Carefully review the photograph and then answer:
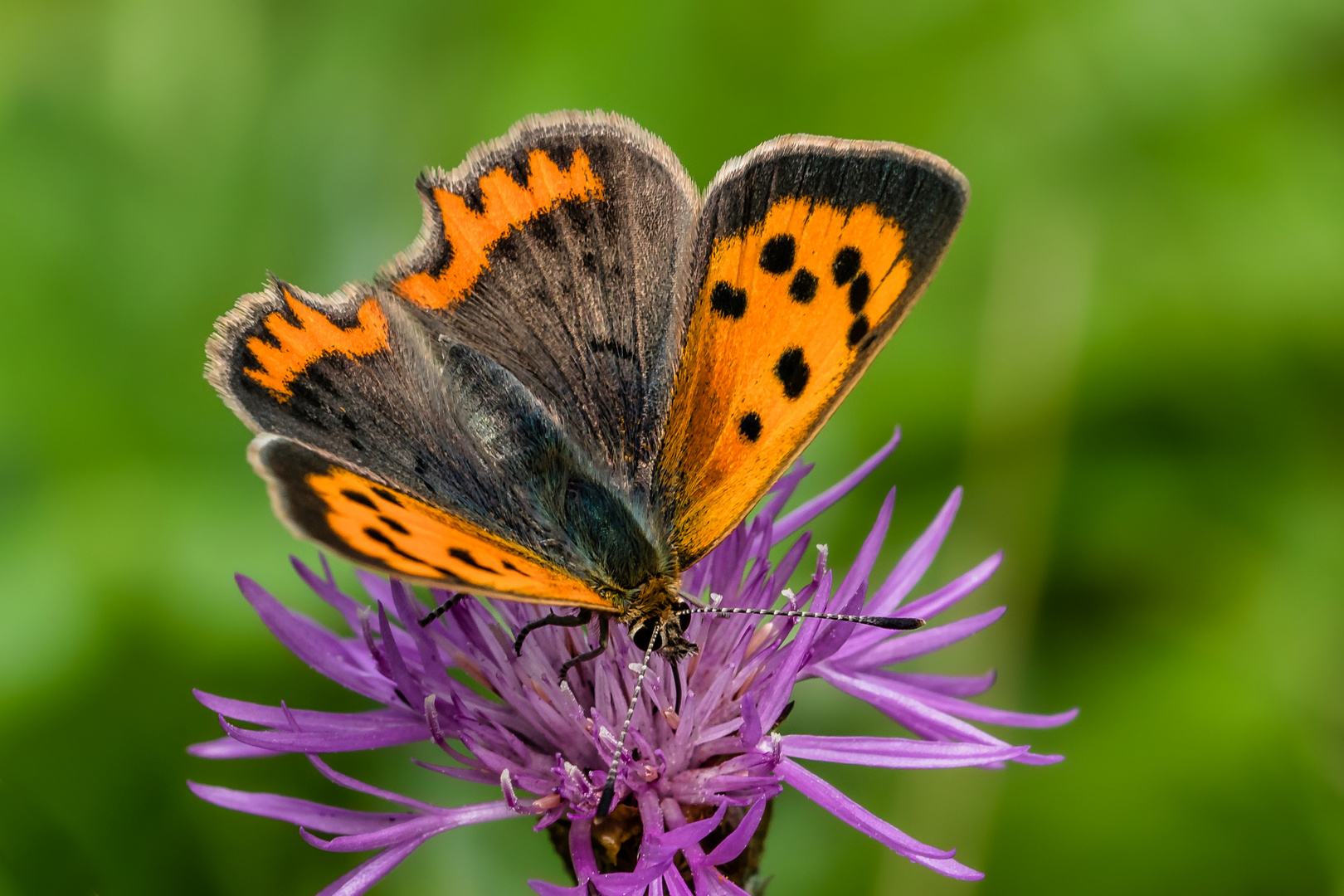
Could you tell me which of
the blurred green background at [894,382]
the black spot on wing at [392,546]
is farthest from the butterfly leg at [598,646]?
the blurred green background at [894,382]

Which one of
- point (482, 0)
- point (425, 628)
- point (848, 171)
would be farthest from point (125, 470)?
point (848, 171)

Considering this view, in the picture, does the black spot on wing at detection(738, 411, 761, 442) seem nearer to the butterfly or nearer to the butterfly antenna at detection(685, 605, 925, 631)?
the butterfly

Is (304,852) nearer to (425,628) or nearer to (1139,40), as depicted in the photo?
(425,628)

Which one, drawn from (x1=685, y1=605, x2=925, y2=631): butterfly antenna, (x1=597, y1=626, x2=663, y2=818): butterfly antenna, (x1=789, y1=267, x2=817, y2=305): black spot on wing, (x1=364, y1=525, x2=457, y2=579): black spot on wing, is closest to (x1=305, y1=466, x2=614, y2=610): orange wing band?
(x1=364, y1=525, x2=457, y2=579): black spot on wing

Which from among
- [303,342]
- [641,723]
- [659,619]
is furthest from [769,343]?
[303,342]

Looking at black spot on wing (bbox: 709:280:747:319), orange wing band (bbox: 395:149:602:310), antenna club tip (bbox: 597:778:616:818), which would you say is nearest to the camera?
antenna club tip (bbox: 597:778:616:818)

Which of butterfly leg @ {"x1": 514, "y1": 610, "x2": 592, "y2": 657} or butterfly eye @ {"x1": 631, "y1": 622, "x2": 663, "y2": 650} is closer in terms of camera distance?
butterfly eye @ {"x1": 631, "y1": 622, "x2": 663, "y2": 650}
